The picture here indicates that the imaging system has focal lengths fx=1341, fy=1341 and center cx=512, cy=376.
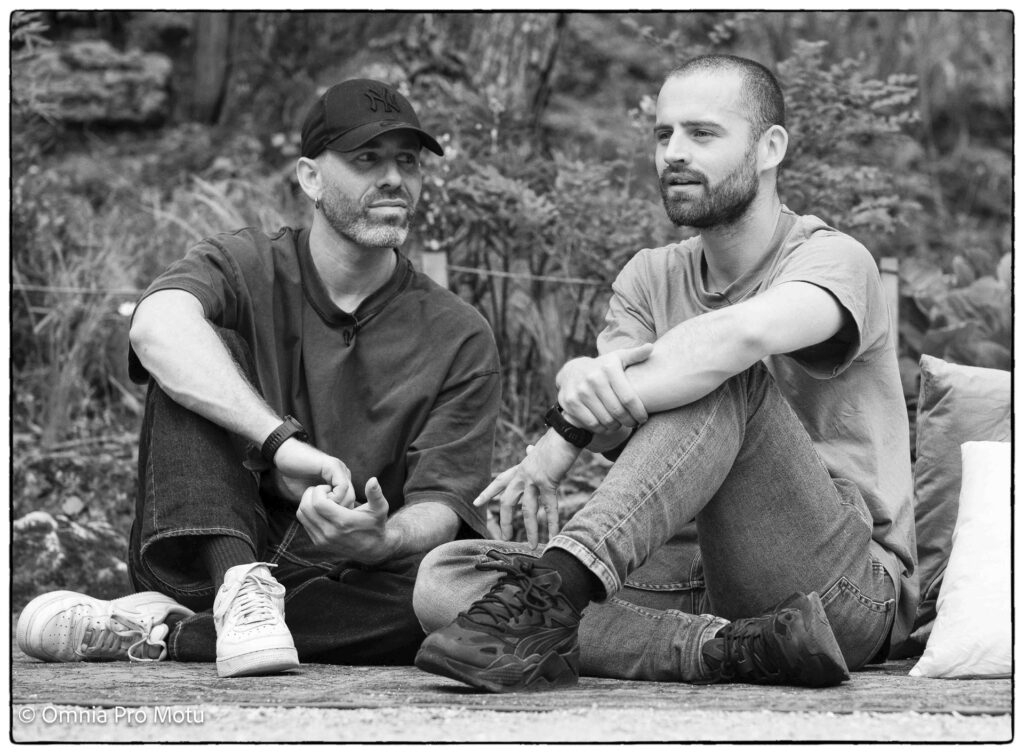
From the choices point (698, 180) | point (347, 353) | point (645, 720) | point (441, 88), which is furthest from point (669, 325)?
point (441, 88)

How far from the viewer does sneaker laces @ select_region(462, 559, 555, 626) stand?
2.40 meters

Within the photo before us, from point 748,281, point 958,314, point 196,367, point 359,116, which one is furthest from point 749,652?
point 958,314

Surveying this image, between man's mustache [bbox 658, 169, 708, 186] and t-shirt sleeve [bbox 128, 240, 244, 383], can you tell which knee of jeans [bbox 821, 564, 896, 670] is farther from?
t-shirt sleeve [bbox 128, 240, 244, 383]

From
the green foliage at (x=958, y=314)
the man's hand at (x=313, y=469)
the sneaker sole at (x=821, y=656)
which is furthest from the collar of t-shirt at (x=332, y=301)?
the green foliage at (x=958, y=314)

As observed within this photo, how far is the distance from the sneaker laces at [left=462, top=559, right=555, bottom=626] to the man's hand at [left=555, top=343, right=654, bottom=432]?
0.32m

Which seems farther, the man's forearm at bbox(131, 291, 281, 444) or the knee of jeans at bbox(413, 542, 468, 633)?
the man's forearm at bbox(131, 291, 281, 444)

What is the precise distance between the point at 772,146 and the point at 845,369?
1.70 ft

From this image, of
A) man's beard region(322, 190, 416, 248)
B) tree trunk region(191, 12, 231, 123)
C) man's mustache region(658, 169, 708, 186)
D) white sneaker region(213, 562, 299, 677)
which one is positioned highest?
tree trunk region(191, 12, 231, 123)

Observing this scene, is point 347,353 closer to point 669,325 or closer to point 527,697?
point 669,325

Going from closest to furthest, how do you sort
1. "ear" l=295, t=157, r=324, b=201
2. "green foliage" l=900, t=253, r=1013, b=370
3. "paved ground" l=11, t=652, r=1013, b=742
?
1. "paved ground" l=11, t=652, r=1013, b=742
2. "ear" l=295, t=157, r=324, b=201
3. "green foliage" l=900, t=253, r=1013, b=370

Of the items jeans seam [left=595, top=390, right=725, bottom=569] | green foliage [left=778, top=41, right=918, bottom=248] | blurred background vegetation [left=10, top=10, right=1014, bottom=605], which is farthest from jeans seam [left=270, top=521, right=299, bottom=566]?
green foliage [left=778, top=41, right=918, bottom=248]

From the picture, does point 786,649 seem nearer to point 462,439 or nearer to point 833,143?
point 462,439

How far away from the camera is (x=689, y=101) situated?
9.39ft

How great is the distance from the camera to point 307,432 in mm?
3166
